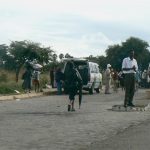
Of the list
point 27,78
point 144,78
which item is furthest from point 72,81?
point 144,78

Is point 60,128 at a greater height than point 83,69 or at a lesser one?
lesser

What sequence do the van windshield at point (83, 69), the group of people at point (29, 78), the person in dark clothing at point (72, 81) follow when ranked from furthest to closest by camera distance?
1. the van windshield at point (83, 69)
2. the group of people at point (29, 78)
3. the person in dark clothing at point (72, 81)

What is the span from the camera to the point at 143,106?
73.0ft

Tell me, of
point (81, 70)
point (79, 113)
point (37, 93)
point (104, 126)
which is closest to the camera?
point (104, 126)

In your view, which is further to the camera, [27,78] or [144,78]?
[144,78]

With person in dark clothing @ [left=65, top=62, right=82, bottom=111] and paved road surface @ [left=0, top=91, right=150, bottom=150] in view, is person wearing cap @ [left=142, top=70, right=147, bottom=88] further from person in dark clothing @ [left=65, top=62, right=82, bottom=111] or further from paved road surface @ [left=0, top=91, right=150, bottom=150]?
paved road surface @ [left=0, top=91, right=150, bottom=150]

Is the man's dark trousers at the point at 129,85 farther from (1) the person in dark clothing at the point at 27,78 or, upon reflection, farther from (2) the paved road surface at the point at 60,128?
(1) the person in dark clothing at the point at 27,78

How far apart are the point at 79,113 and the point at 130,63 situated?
271 centimetres

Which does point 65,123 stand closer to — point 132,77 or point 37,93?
point 132,77

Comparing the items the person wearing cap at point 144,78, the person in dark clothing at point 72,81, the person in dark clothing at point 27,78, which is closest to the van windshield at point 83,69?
the person in dark clothing at point 27,78

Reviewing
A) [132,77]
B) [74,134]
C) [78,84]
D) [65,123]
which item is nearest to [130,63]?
[132,77]

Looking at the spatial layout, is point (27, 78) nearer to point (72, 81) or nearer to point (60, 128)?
point (72, 81)

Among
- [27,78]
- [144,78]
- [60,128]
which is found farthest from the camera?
[144,78]

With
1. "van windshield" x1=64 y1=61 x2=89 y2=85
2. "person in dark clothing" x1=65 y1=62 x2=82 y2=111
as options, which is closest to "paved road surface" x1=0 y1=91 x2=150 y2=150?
"person in dark clothing" x1=65 y1=62 x2=82 y2=111
